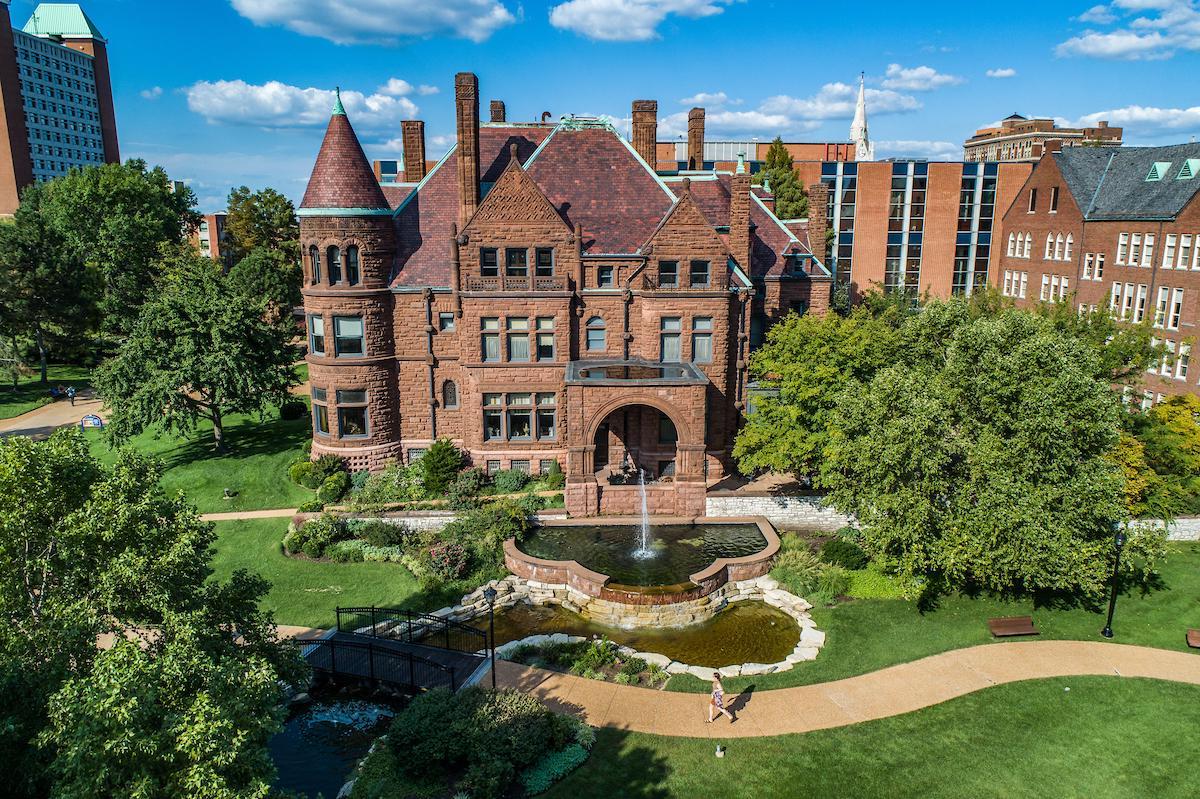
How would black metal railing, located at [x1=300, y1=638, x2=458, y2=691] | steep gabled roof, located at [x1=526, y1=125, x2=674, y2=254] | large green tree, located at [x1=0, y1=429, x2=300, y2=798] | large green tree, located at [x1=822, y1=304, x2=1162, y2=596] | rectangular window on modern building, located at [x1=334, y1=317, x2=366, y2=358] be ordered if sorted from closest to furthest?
large green tree, located at [x1=0, y1=429, x2=300, y2=798]
black metal railing, located at [x1=300, y1=638, x2=458, y2=691]
large green tree, located at [x1=822, y1=304, x2=1162, y2=596]
rectangular window on modern building, located at [x1=334, y1=317, x2=366, y2=358]
steep gabled roof, located at [x1=526, y1=125, x2=674, y2=254]

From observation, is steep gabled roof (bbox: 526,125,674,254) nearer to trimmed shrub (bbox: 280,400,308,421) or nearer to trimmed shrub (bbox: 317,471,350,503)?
trimmed shrub (bbox: 317,471,350,503)

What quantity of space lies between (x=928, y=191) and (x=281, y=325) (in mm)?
57476

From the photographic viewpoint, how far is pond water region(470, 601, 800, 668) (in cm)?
2444

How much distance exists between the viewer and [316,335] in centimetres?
3759

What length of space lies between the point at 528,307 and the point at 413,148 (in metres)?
11.5

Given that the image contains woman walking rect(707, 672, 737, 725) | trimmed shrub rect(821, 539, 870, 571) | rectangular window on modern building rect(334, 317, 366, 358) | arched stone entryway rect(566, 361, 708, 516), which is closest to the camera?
woman walking rect(707, 672, 737, 725)

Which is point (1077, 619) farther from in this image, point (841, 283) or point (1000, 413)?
point (841, 283)

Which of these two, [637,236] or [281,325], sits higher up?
[637,236]

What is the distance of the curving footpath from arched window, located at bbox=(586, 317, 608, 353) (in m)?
18.3

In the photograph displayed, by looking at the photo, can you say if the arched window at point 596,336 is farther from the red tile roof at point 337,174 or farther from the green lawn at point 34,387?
the green lawn at point 34,387

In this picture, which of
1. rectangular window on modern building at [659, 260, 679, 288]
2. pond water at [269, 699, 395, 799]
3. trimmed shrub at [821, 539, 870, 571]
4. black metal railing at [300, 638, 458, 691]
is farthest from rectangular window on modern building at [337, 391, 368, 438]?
trimmed shrub at [821, 539, 870, 571]

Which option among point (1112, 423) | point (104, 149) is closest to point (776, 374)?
point (1112, 423)

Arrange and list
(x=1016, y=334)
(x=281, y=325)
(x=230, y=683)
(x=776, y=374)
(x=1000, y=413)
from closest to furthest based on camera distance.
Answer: (x=230, y=683)
(x=1000, y=413)
(x=1016, y=334)
(x=776, y=374)
(x=281, y=325)

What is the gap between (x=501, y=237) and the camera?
1417 inches
